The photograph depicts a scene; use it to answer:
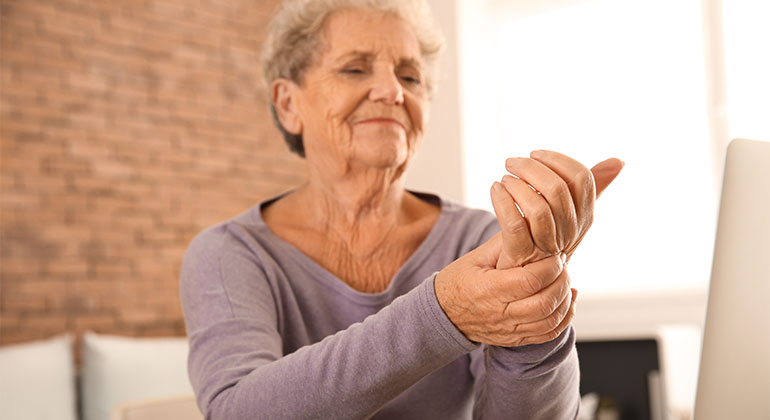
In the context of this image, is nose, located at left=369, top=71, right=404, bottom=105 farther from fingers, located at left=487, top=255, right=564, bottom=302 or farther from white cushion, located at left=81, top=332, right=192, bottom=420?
white cushion, located at left=81, top=332, right=192, bottom=420

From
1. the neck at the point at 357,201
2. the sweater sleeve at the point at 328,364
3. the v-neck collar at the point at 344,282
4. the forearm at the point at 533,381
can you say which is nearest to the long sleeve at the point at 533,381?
the forearm at the point at 533,381

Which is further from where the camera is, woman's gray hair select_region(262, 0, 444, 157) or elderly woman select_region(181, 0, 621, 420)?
woman's gray hair select_region(262, 0, 444, 157)

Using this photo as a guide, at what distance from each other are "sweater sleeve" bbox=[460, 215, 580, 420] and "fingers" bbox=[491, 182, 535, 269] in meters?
0.16

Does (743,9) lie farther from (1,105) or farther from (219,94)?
(1,105)

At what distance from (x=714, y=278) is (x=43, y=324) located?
3156mm

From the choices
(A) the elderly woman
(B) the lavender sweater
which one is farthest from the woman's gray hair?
(B) the lavender sweater

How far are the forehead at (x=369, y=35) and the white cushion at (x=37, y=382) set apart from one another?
218 centimetres

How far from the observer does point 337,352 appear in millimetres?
784

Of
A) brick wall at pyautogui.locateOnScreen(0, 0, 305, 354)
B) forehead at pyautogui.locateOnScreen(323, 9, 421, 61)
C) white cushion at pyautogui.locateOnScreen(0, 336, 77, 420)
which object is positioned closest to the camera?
forehead at pyautogui.locateOnScreen(323, 9, 421, 61)

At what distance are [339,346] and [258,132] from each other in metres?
3.43

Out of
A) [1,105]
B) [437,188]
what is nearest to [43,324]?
Result: [1,105]

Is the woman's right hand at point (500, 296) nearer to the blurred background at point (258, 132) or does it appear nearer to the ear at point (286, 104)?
the ear at point (286, 104)

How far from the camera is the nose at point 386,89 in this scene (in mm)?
1170

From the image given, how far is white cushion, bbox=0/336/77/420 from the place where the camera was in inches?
106
